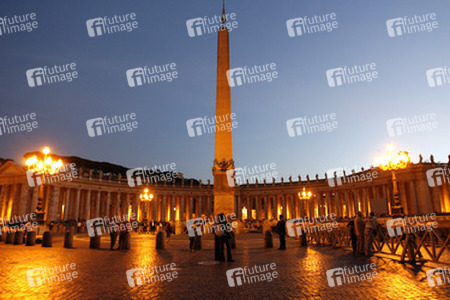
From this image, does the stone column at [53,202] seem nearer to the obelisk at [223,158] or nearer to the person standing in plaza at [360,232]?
the obelisk at [223,158]

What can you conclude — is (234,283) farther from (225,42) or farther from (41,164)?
(225,42)

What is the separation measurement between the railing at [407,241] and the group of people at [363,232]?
0.33 metres

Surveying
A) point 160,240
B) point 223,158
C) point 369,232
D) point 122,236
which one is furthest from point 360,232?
point 223,158

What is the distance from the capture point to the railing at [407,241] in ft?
36.2

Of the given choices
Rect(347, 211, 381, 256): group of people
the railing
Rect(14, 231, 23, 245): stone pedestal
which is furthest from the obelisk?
Rect(14, 231, 23, 245): stone pedestal

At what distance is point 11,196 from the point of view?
55.3 meters

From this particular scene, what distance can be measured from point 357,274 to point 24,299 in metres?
9.00

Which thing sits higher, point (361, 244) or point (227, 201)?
point (227, 201)

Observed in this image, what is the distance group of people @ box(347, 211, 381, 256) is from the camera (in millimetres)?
13961

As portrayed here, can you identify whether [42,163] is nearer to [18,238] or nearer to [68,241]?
[18,238]

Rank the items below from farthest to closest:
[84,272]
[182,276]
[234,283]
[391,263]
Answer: [391,263]
[84,272]
[182,276]
[234,283]

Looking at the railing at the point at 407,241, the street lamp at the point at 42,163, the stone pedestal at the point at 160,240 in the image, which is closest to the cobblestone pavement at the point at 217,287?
the railing at the point at 407,241

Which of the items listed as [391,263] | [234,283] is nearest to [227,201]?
[391,263]

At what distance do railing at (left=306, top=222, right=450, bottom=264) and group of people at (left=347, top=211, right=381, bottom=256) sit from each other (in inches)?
13.0
